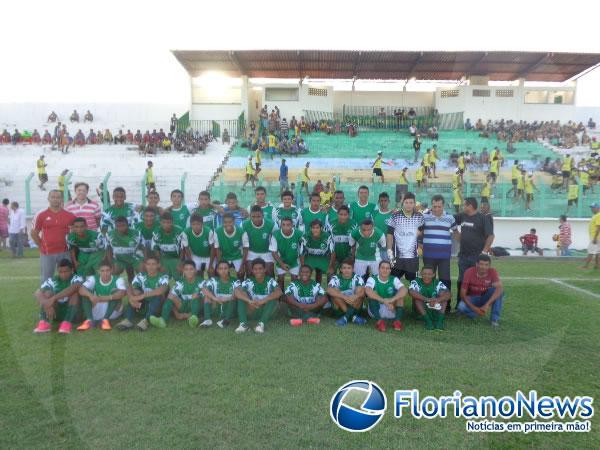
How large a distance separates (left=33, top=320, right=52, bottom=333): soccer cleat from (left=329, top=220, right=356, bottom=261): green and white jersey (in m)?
3.92

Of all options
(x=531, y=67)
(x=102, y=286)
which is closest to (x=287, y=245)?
(x=102, y=286)

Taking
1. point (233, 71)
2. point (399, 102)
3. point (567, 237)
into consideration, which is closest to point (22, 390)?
point (567, 237)

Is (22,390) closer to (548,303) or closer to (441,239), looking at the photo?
(441,239)

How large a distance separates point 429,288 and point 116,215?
4.59 metres

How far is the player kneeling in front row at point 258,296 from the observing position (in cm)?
627

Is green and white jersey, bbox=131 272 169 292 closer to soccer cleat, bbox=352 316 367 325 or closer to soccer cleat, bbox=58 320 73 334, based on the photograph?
soccer cleat, bbox=58 320 73 334

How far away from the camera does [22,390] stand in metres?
4.25

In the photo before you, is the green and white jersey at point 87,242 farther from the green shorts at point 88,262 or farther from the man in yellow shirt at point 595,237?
the man in yellow shirt at point 595,237

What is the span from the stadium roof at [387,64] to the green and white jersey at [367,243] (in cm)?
2172

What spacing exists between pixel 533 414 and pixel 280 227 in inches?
163

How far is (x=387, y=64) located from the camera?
28297 mm

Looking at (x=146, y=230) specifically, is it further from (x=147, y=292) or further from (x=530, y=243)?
(x=530, y=243)

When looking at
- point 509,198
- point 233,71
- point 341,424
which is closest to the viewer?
point 341,424

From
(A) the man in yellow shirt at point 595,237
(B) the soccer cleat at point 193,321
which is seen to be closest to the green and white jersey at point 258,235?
(B) the soccer cleat at point 193,321
